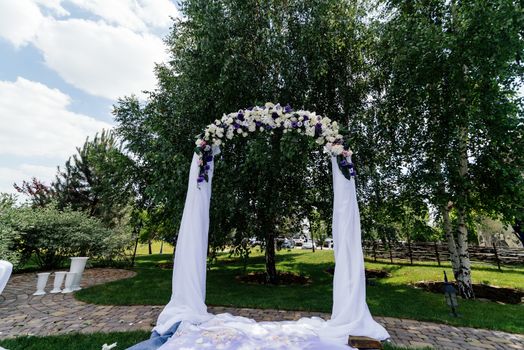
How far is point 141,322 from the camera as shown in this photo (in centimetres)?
564

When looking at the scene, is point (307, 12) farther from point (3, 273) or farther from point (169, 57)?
point (3, 273)

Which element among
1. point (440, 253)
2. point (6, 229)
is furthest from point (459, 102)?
point (6, 229)

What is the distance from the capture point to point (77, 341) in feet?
15.2

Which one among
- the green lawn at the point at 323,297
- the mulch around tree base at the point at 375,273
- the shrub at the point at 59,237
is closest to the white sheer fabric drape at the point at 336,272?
the green lawn at the point at 323,297

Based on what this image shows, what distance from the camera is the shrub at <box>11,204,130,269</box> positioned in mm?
12008

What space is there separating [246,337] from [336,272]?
1.72 meters

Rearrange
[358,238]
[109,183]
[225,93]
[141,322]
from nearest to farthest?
1. [358,238]
2. [141,322]
3. [225,93]
4. [109,183]

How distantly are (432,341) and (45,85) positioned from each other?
1158cm

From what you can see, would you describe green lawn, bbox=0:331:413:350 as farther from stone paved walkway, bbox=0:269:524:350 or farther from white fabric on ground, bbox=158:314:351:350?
white fabric on ground, bbox=158:314:351:350

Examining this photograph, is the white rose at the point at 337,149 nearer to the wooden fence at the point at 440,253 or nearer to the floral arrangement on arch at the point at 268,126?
the floral arrangement on arch at the point at 268,126

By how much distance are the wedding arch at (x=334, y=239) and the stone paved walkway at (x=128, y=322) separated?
4.56 ft

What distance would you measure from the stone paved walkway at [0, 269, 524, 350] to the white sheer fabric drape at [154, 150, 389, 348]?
1.29 metres

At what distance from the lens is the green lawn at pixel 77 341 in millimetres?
4406

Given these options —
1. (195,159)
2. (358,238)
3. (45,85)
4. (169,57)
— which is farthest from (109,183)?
(358,238)
